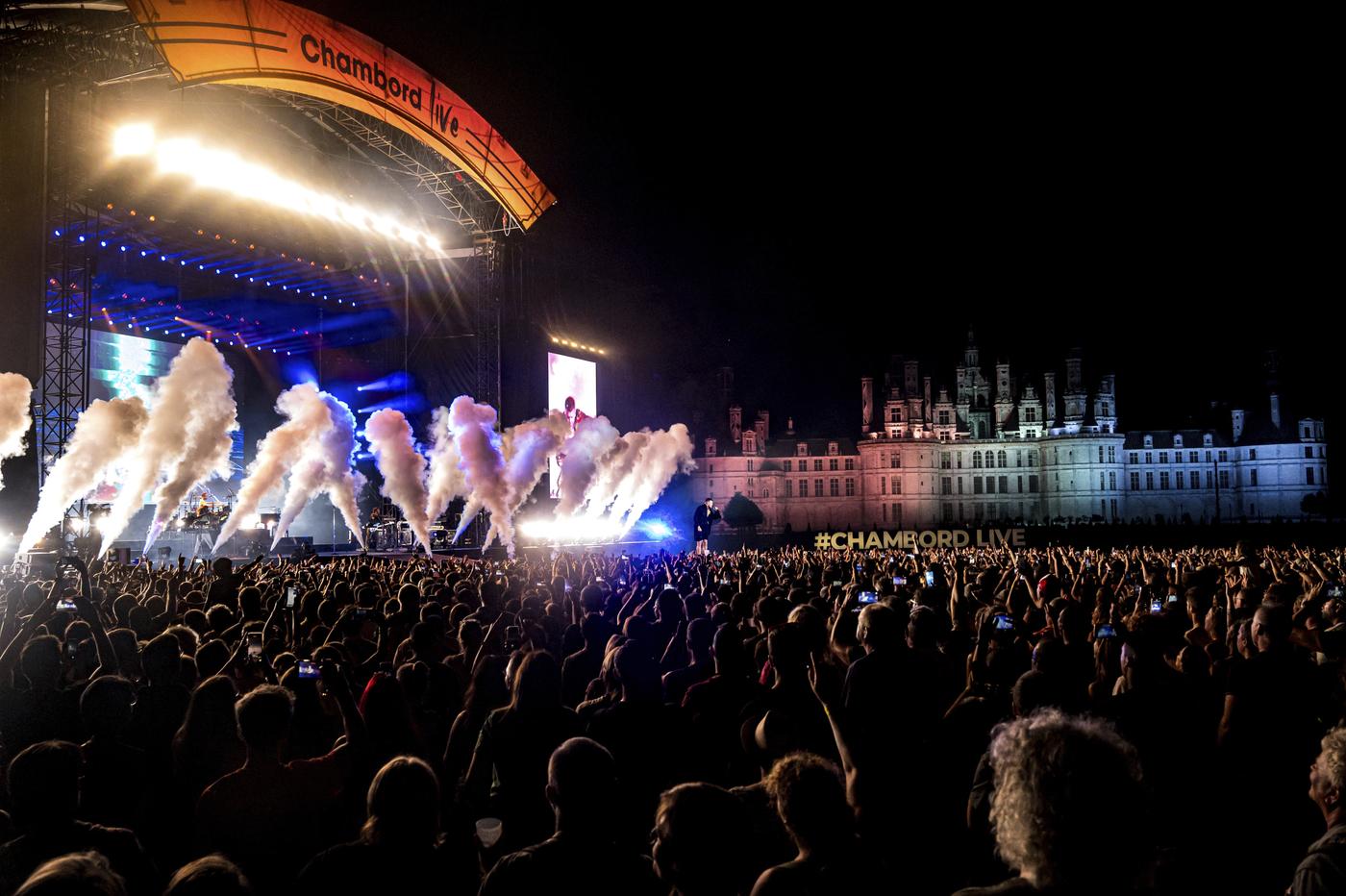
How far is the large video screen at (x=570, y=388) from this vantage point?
46.2 m

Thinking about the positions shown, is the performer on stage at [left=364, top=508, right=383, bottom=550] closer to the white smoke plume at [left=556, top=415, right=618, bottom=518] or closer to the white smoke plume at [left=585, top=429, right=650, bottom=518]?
the white smoke plume at [left=556, top=415, right=618, bottom=518]

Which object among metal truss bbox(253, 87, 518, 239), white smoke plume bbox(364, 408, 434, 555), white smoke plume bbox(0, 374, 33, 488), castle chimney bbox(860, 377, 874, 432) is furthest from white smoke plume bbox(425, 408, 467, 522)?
castle chimney bbox(860, 377, 874, 432)

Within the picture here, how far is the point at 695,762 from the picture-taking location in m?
4.27

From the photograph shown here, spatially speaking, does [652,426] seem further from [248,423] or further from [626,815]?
[626,815]

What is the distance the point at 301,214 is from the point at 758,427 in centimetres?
5237

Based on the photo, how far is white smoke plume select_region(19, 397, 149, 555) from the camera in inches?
758

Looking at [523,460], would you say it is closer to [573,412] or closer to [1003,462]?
[573,412]

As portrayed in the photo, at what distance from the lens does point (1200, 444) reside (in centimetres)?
7306

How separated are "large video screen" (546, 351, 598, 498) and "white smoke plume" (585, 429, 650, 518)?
2.16 metres

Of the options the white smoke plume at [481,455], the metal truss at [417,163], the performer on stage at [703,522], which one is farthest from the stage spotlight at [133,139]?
the performer on stage at [703,522]

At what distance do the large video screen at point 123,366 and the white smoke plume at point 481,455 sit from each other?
1157 centimetres

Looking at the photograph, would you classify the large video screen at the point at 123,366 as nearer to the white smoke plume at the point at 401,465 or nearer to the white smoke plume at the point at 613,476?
the white smoke plume at the point at 401,465

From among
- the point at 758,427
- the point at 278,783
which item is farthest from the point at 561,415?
the point at 758,427

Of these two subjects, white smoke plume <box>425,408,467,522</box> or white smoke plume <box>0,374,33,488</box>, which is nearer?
white smoke plume <box>0,374,33,488</box>
